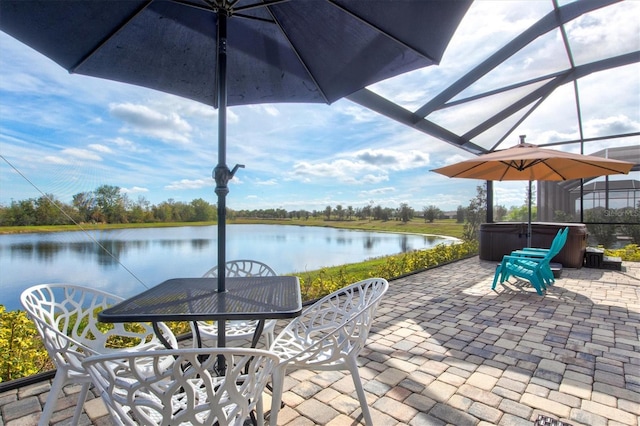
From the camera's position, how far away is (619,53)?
5391mm

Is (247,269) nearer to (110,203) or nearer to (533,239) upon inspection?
(110,203)

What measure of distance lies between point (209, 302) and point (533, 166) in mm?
6033

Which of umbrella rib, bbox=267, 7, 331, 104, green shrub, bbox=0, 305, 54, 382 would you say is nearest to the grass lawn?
green shrub, bbox=0, 305, 54, 382

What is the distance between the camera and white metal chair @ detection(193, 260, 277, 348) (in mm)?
1979

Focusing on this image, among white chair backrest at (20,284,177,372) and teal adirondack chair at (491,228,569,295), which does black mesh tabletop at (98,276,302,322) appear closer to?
white chair backrest at (20,284,177,372)

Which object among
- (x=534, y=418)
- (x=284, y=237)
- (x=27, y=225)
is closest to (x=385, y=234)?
(x=284, y=237)

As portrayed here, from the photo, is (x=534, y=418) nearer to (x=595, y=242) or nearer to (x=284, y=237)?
(x=284, y=237)

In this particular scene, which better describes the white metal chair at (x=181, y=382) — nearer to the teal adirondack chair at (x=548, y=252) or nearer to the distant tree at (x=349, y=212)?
the teal adirondack chair at (x=548, y=252)

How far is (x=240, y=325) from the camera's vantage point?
222 cm

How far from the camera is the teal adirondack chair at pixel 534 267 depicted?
4566 millimetres

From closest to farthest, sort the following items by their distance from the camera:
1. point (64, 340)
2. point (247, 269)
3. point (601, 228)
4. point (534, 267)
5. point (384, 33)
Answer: point (64, 340) < point (384, 33) < point (247, 269) < point (534, 267) < point (601, 228)

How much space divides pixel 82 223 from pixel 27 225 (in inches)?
14.6

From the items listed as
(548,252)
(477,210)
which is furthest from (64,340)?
(477,210)

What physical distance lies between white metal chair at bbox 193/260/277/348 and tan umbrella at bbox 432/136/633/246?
393 centimetres
